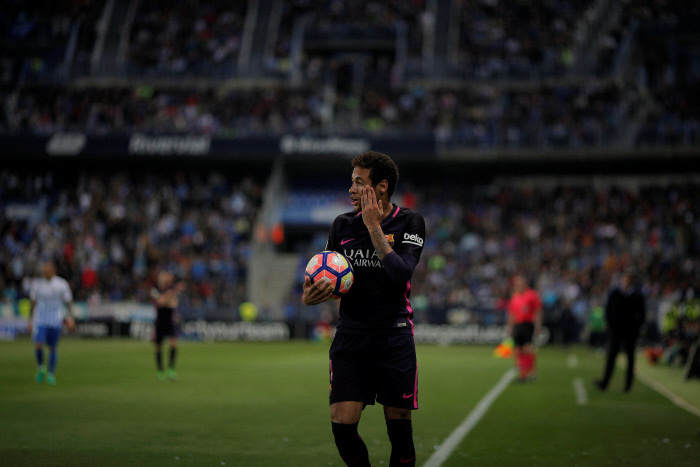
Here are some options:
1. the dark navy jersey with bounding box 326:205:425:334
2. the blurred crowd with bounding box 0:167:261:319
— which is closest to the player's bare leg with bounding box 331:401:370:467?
the dark navy jersey with bounding box 326:205:425:334

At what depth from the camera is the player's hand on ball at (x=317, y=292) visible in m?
5.53

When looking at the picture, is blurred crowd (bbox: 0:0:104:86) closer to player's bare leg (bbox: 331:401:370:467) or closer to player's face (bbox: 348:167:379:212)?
player's face (bbox: 348:167:379:212)

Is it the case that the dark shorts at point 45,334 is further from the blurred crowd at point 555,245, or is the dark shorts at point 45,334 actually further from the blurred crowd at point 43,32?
the blurred crowd at point 43,32

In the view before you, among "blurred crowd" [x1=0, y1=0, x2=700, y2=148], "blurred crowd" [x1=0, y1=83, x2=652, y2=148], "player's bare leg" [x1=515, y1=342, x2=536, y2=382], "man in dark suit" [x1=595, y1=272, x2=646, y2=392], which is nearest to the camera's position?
"man in dark suit" [x1=595, y1=272, x2=646, y2=392]

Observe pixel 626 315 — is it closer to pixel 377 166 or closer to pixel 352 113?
pixel 377 166

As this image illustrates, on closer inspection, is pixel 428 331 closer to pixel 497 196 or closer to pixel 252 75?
pixel 497 196

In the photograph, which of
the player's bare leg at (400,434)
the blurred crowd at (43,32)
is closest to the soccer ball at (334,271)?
the player's bare leg at (400,434)

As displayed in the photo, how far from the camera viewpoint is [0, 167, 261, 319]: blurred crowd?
126 ft

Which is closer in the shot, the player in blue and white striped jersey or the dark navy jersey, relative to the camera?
the dark navy jersey

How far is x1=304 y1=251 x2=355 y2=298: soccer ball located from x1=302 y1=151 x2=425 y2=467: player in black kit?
64mm

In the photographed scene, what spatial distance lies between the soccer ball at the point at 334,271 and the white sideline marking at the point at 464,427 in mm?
3186

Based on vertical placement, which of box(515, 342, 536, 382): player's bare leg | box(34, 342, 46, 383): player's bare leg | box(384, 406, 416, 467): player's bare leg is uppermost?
box(384, 406, 416, 467): player's bare leg

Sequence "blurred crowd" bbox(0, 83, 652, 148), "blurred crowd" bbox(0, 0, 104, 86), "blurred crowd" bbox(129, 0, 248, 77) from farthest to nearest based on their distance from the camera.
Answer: "blurred crowd" bbox(0, 0, 104, 86) < "blurred crowd" bbox(129, 0, 248, 77) < "blurred crowd" bbox(0, 83, 652, 148)

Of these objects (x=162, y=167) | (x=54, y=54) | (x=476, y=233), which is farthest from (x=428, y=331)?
(x=54, y=54)
